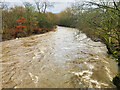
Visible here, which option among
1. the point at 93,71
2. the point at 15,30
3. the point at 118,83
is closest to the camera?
the point at 118,83

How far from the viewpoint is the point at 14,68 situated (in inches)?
139

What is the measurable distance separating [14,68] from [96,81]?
322cm

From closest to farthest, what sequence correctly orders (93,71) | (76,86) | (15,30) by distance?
(76,86) → (93,71) → (15,30)

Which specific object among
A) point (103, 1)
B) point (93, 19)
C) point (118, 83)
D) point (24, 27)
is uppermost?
point (103, 1)

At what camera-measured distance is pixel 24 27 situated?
10672 mm

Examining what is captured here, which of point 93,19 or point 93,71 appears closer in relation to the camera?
point 93,71

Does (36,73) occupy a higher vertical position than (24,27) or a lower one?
lower

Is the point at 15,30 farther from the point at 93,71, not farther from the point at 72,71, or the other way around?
the point at 93,71

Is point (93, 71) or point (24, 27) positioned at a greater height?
point (24, 27)

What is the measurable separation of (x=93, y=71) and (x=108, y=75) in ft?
1.73

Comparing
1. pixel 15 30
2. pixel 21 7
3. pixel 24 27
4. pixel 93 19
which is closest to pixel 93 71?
pixel 93 19

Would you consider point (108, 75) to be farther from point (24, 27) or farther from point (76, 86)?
point (24, 27)

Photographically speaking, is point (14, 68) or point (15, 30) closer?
point (14, 68)

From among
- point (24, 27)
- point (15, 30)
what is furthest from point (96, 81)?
point (24, 27)
